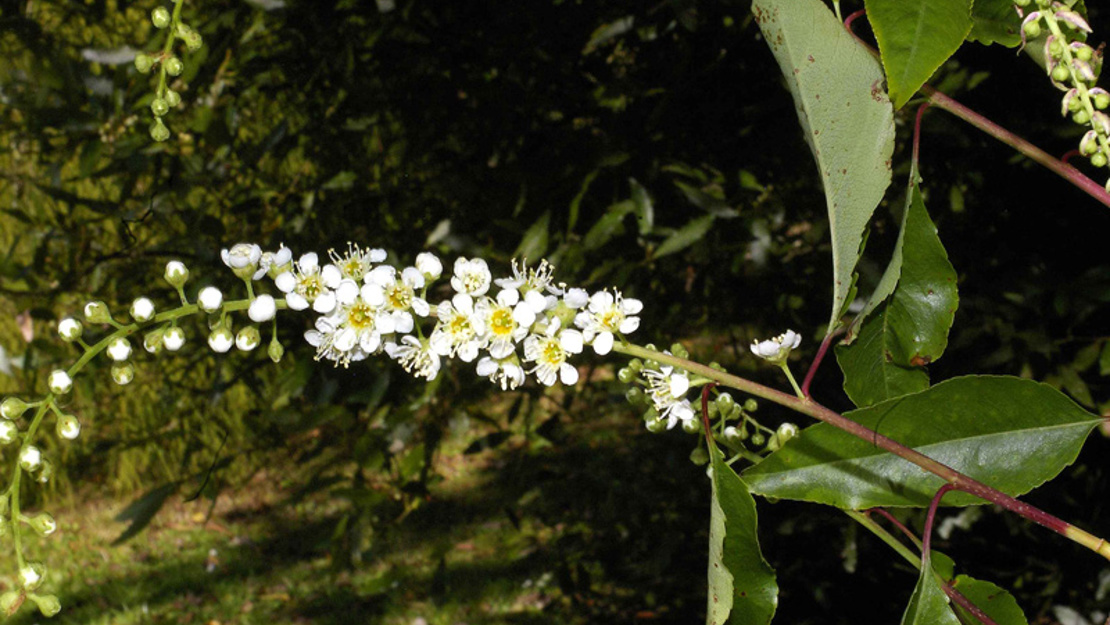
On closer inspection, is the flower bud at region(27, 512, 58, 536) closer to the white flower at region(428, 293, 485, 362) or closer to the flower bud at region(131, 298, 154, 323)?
the flower bud at region(131, 298, 154, 323)

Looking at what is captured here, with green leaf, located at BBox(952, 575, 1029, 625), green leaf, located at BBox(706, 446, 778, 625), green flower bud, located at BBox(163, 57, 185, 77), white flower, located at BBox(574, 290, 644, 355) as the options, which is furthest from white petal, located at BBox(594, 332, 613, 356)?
green flower bud, located at BBox(163, 57, 185, 77)

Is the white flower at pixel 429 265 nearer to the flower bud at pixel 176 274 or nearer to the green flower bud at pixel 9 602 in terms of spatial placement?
the flower bud at pixel 176 274

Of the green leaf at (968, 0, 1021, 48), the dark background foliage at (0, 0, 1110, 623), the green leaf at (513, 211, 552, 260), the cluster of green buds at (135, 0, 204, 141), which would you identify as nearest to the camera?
the green leaf at (968, 0, 1021, 48)

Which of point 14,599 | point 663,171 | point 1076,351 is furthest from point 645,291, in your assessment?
point 14,599

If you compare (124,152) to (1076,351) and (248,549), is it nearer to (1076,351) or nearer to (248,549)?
(1076,351)

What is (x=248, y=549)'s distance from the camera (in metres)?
4.04

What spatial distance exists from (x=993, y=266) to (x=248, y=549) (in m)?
3.29

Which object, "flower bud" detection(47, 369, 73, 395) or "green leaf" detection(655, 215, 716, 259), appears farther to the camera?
"green leaf" detection(655, 215, 716, 259)

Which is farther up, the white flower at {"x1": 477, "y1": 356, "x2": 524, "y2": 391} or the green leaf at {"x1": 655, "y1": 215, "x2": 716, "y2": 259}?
the white flower at {"x1": 477, "y1": 356, "x2": 524, "y2": 391}

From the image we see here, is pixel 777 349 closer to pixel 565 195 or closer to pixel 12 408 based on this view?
pixel 12 408

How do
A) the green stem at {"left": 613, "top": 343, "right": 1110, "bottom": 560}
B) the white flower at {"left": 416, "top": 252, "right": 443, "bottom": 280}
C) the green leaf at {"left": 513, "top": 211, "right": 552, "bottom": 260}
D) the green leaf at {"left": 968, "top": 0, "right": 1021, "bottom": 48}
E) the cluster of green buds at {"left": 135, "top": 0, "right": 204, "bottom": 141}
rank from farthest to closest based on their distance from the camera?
1. the green leaf at {"left": 513, "top": 211, "right": 552, "bottom": 260}
2. the cluster of green buds at {"left": 135, "top": 0, "right": 204, "bottom": 141}
3. the white flower at {"left": 416, "top": 252, "right": 443, "bottom": 280}
4. the green leaf at {"left": 968, "top": 0, "right": 1021, "bottom": 48}
5. the green stem at {"left": 613, "top": 343, "right": 1110, "bottom": 560}

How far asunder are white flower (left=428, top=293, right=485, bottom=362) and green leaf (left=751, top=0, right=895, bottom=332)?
285mm

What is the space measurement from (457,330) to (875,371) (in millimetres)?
368

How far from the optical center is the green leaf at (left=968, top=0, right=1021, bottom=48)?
2.31 feet
